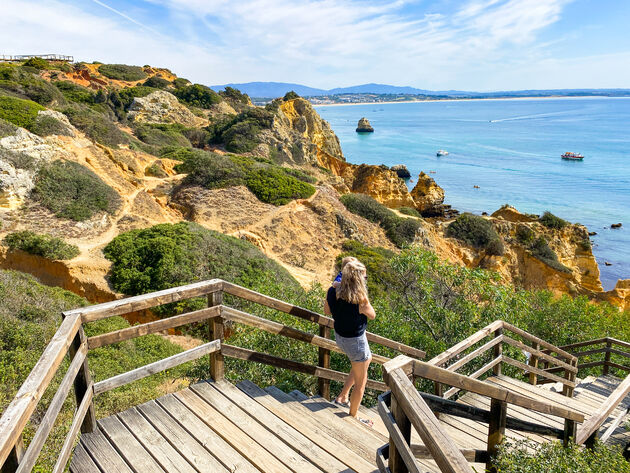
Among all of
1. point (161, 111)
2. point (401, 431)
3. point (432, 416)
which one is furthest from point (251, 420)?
point (161, 111)

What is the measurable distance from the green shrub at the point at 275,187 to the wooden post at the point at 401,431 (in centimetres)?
1926

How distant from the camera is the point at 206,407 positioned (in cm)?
404

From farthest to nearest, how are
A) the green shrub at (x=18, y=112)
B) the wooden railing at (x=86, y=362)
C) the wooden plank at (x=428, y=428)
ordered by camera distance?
the green shrub at (x=18, y=112) → the wooden railing at (x=86, y=362) → the wooden plank at (x=428, y=428)

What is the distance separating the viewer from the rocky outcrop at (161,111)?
39188 millimetres

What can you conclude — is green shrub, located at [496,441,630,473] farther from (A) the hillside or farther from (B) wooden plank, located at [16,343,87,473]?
(A) the hillside

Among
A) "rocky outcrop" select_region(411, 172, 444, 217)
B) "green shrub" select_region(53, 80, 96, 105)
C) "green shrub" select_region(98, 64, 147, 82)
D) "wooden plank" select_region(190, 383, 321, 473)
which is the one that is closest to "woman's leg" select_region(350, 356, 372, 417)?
"wooden plank" select_region(190, 383, 321, 473)

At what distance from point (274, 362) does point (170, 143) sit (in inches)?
1241

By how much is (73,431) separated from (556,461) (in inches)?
134

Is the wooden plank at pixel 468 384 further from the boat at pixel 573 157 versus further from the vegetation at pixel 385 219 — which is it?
the boat at pixel 573 157

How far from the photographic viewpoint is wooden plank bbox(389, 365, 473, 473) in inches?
78.8

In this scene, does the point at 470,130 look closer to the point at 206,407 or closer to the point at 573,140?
the point at 573,140

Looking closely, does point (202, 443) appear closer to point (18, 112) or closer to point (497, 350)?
point (497, 350)

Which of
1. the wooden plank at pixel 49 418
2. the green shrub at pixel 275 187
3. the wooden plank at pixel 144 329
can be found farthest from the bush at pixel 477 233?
the wooden plank at pixel 49 418

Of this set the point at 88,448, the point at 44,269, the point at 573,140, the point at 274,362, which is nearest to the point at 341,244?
the point at 44,269
